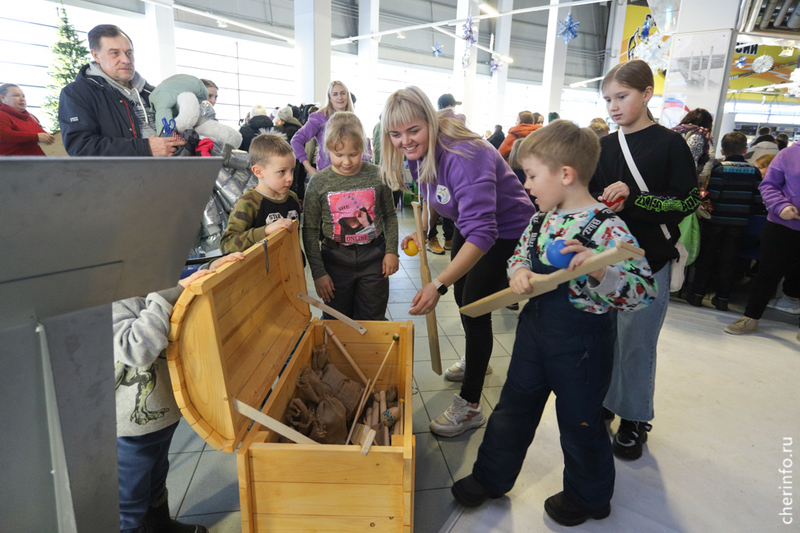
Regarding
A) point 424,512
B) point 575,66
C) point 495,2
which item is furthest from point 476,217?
point 575,66

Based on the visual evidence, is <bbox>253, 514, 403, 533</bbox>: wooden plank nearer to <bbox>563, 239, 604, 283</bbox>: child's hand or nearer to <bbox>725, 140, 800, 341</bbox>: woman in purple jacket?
<bbox>563, 239, 604, 283</bbox>: child's hand

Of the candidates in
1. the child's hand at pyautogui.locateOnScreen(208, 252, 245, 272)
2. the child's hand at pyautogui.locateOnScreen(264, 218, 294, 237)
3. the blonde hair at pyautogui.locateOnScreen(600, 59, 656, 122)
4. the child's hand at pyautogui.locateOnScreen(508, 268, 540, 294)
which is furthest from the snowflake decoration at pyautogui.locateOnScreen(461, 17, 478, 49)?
the child's hand at pyautogui.locateOnScreen(208, 252, 245, 272)

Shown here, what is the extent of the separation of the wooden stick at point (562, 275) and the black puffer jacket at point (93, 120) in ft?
5.77

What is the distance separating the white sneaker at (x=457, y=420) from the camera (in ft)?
6.60

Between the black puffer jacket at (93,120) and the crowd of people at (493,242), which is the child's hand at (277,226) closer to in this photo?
the crowd of people at (493,242)

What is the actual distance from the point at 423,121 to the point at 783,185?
3.16 meters

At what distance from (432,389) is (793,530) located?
1.58 m

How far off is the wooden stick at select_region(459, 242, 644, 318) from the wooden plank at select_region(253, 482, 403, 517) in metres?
0.65

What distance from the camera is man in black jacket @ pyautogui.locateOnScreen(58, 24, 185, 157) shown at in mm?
1950

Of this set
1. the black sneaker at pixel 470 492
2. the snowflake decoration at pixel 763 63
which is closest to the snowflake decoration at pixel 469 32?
the snowflake decoration at pixel 763 63

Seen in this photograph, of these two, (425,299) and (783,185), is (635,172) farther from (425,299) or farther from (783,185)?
(783,185)

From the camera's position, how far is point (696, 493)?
5.72 ft

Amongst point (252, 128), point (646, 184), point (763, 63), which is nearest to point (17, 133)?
point (252, 128)

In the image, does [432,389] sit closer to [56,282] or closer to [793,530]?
[793,530]
